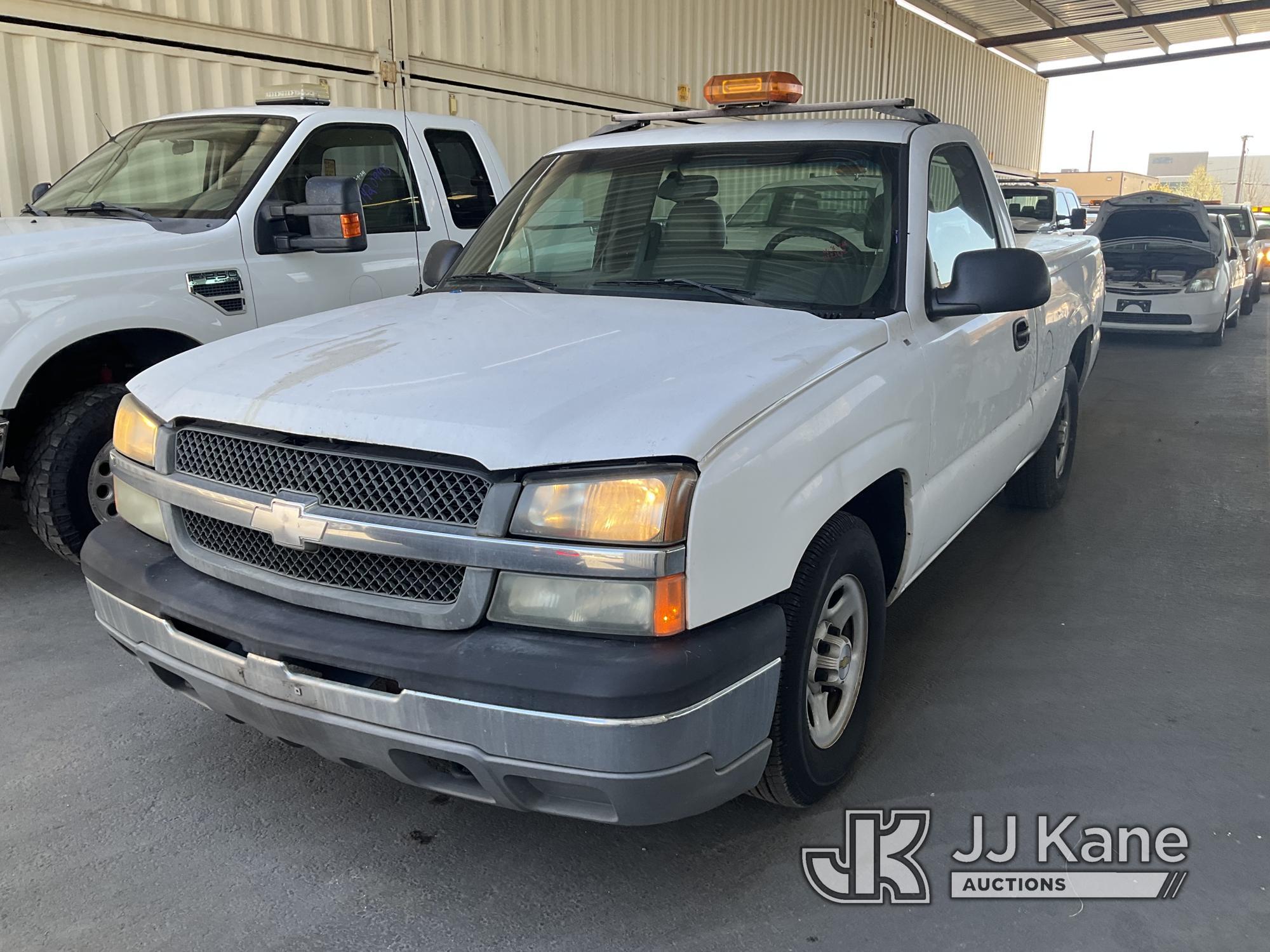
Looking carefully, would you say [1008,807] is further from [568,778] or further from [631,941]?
[568,778]

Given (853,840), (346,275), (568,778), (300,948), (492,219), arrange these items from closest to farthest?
(568,778) < (300,948) < (853,840) < (492,219) < (346,275)

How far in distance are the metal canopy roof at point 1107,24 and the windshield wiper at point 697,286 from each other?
17.5 m

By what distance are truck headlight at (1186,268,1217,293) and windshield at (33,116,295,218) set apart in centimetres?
1061

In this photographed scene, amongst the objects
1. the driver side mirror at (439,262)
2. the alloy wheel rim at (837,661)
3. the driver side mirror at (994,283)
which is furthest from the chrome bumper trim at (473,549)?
the driver side mirror at (439,262)

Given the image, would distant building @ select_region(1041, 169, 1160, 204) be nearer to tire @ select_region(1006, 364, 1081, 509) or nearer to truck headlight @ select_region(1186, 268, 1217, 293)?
truck headlight @ select_region(1186, 268, 1217, 293)

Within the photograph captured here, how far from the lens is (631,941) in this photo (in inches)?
93.0

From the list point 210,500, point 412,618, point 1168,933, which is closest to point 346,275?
point 210,500

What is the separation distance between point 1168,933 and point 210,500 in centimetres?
237

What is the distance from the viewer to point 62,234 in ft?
14.5

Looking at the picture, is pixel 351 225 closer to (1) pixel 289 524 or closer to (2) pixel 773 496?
(1) pixel 289 524

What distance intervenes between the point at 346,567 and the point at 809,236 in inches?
70.3

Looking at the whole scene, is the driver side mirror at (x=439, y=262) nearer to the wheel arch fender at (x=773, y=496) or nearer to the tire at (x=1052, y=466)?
the wheel arch fender at (x=773, y=496)

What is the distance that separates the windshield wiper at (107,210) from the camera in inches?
195

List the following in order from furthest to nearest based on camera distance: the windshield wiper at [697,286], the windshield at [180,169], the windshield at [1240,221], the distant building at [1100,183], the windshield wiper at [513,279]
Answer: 1. the distant building at [1100,183]
2. the windshield at [1240,221]
3. the windshield at [180,169]
4. the windshield wiper at [513,279]
5. the windshield wiper at [697,286]
